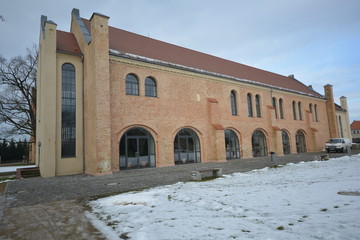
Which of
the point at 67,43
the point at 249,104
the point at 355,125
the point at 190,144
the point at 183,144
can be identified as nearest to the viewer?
the point at 67,43

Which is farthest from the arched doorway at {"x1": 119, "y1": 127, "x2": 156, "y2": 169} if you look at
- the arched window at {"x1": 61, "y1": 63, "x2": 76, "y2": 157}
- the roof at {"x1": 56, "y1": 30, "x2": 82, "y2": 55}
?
the roof at {"x1": 56, "y1": 30, "x2": 82, "y2": 55}

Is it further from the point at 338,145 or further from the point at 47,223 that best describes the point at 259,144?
the point at 47,223

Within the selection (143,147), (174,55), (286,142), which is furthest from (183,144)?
(286,142)

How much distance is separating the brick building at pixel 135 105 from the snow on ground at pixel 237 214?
8114mm

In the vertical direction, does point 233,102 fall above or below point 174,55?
below

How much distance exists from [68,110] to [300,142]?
25572 millimetres

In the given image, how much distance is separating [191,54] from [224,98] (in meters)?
5.72

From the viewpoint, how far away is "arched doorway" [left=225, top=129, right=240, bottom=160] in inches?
819

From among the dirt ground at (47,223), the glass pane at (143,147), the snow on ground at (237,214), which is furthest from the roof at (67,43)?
the snow on ground at (237,214)

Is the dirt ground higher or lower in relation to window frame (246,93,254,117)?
lower

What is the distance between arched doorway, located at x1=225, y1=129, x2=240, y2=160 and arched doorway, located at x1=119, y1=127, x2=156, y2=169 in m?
7.54

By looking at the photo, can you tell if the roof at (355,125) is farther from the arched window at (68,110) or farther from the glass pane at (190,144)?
the arched window at (68,110)

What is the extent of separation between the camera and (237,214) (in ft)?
14.8

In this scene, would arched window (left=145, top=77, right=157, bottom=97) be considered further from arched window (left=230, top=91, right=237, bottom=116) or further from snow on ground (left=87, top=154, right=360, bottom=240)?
snow on ground (left=87, top=154, right=360, bottom=240)
